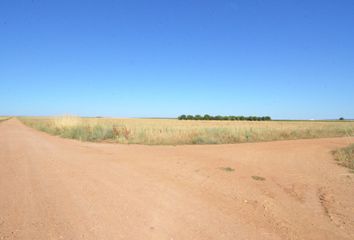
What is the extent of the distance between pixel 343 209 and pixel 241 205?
1.86 meters

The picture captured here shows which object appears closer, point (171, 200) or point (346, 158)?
point (171, 200)

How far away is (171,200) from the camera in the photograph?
5254mm

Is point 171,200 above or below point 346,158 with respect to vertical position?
below

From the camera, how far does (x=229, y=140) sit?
57.0ft

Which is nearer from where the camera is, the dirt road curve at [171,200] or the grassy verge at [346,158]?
the dirt road curve at [171,200]

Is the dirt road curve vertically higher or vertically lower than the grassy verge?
lower

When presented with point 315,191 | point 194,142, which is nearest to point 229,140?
point 194,142

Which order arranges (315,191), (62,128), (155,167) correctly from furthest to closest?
(62,128), (155,167), (315,191)

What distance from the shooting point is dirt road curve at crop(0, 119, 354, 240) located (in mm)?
3953

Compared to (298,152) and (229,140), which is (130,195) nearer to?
(298,152)

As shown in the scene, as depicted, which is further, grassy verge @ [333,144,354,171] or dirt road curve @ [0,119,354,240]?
grassy verge @ [333,144,354,171]

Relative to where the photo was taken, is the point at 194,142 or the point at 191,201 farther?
the point at 194,142

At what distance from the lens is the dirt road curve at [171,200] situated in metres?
3.95

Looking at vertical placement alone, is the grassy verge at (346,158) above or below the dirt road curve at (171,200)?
above
